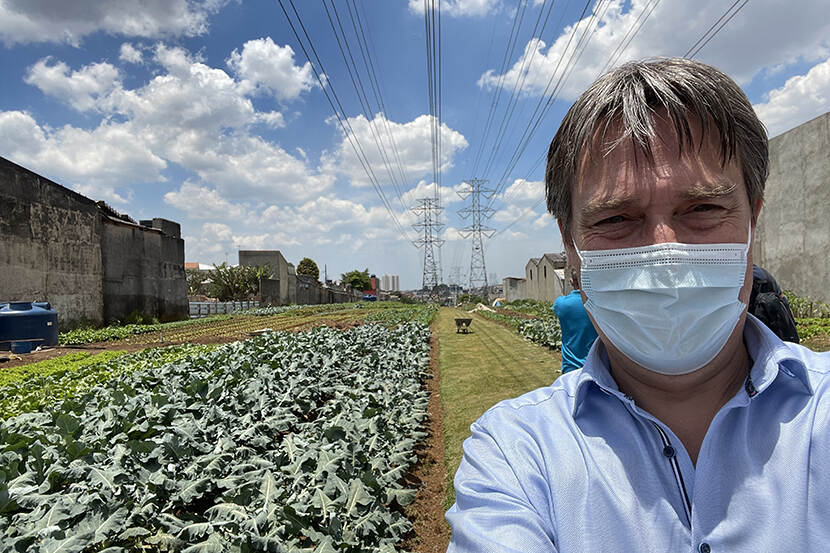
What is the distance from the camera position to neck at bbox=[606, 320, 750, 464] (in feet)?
4.61

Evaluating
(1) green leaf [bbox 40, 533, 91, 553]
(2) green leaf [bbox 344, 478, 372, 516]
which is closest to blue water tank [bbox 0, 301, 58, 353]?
(1) green leaf [bbox 40, 533, 91, 553]

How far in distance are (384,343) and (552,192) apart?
12.1 m

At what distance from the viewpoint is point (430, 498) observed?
5098mm

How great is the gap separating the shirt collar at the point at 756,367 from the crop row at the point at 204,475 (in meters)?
2.34

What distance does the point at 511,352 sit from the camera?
15742mm

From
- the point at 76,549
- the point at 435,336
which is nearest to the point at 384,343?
the point at 435,336

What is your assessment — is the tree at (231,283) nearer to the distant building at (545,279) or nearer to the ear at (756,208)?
the distant building at (545,279)

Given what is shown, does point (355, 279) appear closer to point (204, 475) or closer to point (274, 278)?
point (274, 278)

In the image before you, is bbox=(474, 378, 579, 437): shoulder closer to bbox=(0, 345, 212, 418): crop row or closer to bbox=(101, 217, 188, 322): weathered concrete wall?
bbox=(0, 345, 212, 418): crop row

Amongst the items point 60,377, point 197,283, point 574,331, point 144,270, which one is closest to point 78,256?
point 144,270

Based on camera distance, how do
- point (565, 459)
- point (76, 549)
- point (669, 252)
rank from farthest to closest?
point (76, 549), point (669, 252), point (565, 459)

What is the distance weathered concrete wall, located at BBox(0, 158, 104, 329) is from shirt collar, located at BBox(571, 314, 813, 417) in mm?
25804

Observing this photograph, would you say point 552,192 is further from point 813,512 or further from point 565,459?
point 813,512

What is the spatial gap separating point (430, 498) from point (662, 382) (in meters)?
4.33
